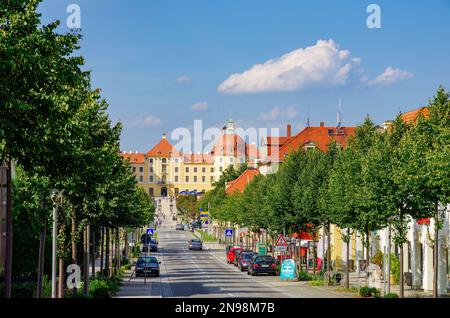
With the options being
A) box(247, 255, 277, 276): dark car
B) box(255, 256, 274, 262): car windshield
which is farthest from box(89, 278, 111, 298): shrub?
box(255, 256, 274, 262): car windshield

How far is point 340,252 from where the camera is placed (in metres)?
70.8

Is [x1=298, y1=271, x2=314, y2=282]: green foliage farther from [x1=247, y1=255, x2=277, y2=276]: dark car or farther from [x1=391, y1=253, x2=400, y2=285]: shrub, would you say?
[x1=247, y1=255, x2=277, y2=276]: dark car

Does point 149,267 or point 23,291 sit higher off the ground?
point 23,291

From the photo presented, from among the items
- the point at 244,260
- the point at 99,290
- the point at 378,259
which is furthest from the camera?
the point at 244,260

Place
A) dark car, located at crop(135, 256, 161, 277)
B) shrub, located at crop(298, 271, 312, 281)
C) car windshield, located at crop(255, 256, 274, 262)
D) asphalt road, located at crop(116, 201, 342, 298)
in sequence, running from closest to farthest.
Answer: asphalt road, located at crop(116, 201, 342, 298)
shrub, located at crop(298, 271, 312, 281)
dark car, located at crop(135, 256, 161, 277)
car windshield, located at crop(255, 256, 274, 262)

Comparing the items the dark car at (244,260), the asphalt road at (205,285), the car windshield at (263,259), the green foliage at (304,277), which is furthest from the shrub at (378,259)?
the dark car at (244,260)

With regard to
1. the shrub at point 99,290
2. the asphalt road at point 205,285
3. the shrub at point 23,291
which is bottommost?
the asphalt road at point 205,285

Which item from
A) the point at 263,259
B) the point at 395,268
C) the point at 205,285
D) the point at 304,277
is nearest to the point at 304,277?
the point at 304,277

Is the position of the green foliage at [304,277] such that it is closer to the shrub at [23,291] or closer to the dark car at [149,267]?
the dark car at [149,267]

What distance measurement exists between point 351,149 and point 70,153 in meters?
25.3

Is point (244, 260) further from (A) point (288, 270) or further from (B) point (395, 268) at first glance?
(B) point (395, 268)

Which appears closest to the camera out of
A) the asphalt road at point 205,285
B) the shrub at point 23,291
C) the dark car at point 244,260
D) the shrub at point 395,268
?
the shrub at point 23,291
